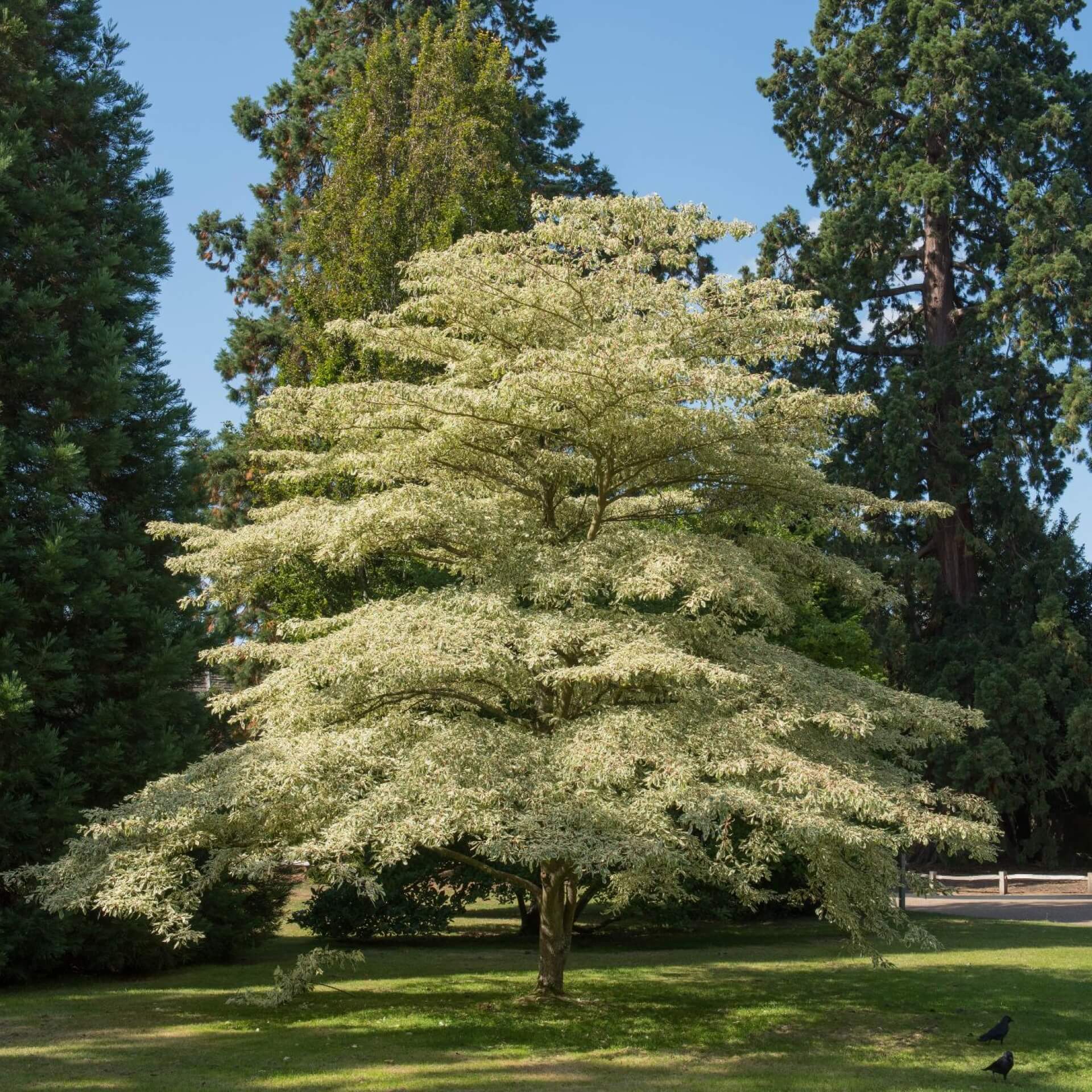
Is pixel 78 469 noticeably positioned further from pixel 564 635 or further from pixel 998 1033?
pixel 998 1033

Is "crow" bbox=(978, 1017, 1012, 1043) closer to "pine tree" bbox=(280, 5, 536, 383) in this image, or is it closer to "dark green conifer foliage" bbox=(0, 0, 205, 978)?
"dark green conifer foliage" bbox=(0, 0, 205, 978)

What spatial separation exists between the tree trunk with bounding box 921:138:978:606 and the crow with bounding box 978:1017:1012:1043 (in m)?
20.1

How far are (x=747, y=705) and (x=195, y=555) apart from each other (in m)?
5.57

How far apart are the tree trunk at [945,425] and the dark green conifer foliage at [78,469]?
1999 centimetres

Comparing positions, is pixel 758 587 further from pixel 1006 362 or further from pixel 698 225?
pixel 1006 362

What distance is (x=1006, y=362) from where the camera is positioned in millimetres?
28766

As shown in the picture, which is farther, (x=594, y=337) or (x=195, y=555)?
(x=195, y=555)

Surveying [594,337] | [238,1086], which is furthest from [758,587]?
[238,1086]

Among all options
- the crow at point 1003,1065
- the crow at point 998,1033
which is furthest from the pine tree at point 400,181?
the crow at point 1003,1065

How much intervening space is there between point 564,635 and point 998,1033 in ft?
15.9

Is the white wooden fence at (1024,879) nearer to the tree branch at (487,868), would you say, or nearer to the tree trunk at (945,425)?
the tree trunk at (945,425)

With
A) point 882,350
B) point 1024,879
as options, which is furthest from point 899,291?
point 1024,879

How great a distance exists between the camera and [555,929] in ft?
36.4

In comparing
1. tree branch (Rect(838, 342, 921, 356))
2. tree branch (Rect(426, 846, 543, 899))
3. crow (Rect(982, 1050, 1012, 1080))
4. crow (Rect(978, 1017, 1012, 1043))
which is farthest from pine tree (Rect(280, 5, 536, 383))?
tree branch (Rect(838, 342, 921, 356))
